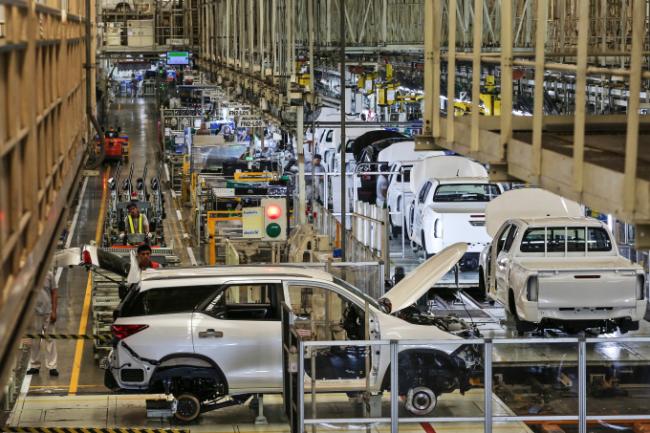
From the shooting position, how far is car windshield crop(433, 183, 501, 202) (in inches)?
901

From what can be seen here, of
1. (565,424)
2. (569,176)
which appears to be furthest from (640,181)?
(565,424)

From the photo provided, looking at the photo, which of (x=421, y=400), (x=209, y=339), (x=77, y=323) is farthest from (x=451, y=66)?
(x=77, y=323)

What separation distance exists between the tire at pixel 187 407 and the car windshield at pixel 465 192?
1053cm

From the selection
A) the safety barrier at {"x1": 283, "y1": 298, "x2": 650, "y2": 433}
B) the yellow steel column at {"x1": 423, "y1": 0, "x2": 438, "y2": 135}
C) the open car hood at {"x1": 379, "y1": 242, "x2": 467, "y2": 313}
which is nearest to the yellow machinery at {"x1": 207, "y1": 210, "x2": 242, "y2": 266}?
the open car hood at {"x1": 379, "y1": 242, "x2": 467, "y2": 313}

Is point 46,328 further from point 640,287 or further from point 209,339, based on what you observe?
point 640,287

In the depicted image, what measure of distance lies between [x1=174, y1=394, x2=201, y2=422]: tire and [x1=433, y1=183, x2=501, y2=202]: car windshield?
10.5 metres

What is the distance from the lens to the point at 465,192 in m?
23.1

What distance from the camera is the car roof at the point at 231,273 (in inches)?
516

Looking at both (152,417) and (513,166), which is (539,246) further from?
(513,166)

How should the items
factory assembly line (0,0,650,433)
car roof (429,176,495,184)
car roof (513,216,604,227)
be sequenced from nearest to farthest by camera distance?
1. factory assembly line (0,0,650,433)
2. car roof (513,216,604,227)
3. car roof (429,176,495,184)

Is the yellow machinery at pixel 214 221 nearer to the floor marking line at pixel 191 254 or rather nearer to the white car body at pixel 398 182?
the floor marking line at pixel 191 254

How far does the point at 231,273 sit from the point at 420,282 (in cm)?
198

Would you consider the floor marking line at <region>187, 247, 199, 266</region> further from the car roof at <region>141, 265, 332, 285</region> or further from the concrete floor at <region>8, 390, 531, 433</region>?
the car roof at <region>141, 265, 332, 285</region>

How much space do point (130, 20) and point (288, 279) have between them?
111 ft
